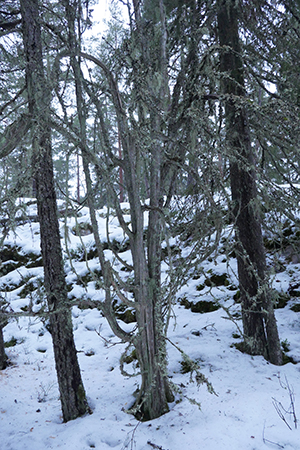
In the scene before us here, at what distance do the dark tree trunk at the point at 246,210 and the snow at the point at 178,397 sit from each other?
13.0 inches

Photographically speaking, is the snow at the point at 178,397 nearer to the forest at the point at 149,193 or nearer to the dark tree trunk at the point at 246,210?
the forest at the point at 149,193

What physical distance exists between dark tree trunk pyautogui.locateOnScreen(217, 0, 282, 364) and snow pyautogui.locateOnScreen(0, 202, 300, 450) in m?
0.33

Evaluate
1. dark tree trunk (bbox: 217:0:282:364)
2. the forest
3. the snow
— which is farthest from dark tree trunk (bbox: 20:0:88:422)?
dark tree trunk (bbox: 217:0:282:364)

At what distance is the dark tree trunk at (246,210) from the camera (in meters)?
4.45

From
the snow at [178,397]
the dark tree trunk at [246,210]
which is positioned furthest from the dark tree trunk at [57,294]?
the dark tree trunk at [246,210]

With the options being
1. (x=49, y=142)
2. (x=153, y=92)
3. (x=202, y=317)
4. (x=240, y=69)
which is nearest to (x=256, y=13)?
(x=240, y=69)

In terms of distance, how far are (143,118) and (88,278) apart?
18.0 feet

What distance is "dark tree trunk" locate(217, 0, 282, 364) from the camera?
14.6 feet

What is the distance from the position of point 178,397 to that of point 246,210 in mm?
2665

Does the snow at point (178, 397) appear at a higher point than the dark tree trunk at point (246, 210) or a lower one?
lower

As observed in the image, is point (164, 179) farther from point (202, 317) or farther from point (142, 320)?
point (202, 317)

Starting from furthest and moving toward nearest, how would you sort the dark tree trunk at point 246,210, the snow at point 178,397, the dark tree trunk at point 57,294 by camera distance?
the dark tree trunk at point 246,210 < the dark tree trunk at point 57,294 < the snow at point 178,397

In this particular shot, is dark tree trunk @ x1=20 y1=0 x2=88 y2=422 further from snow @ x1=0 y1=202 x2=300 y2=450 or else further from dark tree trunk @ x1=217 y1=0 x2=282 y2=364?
dark tree trunk @ x1=217 y1=0 x2=282 y2=364

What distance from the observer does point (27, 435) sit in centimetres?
354
